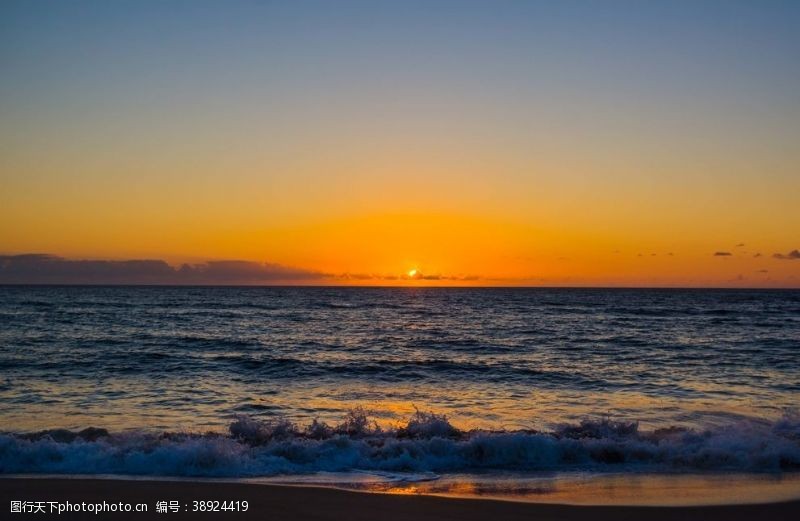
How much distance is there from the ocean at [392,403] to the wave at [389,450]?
0.04 meters

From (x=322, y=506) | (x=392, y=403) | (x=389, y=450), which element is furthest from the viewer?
(x=392, y=403)

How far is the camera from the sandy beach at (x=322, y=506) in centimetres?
823

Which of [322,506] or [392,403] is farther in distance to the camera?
[392,403]

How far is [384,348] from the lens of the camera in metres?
32.1

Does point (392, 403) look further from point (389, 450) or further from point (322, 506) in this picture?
point (322, 506)

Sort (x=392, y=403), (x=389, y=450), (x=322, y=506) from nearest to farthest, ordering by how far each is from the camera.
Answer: (x=322, y=506) < (x=389, y=450) < (x=392, y=403)

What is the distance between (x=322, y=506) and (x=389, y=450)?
3.77 metres

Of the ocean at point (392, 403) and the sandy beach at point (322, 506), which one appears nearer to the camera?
the sandy beach at point (322, 506)

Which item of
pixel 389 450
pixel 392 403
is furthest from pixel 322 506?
pixel 392 403

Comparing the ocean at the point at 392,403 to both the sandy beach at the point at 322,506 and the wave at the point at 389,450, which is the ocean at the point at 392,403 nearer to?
the wave at the point at 389,450

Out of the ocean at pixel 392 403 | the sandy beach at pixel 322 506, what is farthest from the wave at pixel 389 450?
the sandy beach at pixel 322 506

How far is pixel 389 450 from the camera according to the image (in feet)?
40.3

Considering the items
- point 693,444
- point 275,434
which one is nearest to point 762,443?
point 693,444

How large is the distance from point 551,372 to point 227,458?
15066mm
